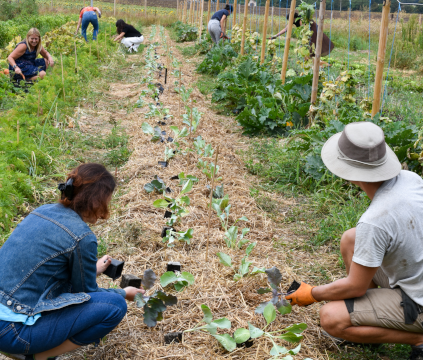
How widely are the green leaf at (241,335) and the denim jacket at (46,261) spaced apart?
0.87 meters

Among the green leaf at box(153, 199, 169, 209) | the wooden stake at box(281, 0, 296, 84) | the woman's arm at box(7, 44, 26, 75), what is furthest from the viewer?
the woman's arm at box(7, 44, 26, 75)

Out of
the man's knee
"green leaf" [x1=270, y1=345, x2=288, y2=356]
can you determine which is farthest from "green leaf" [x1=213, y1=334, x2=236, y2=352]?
the man's knee

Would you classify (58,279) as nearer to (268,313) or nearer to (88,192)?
(88,192)

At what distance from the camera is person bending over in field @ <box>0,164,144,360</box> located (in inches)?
81.5

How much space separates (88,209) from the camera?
2.27 meters

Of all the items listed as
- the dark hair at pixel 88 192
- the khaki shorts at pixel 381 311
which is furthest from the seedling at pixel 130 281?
the khaki shorts at pixel 381 311

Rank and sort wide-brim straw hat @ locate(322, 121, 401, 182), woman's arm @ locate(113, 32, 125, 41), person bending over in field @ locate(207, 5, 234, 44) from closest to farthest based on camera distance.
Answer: wide-brim straw hat @ locate(322, 121, 401, 182)
person bending over in field @ locate(207, 5, 234, 44)
woman's arm @ locate(113, 32, 125, 41)

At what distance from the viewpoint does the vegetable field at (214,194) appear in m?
2.60

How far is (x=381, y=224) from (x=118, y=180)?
3.31m

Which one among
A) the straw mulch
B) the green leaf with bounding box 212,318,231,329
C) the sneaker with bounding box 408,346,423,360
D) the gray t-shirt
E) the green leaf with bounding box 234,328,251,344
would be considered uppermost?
the gray t-shirt

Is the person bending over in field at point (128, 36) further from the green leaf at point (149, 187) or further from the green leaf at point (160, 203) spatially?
the green leaf at point (160, 203)

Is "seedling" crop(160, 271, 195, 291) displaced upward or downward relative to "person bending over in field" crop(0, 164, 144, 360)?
downward

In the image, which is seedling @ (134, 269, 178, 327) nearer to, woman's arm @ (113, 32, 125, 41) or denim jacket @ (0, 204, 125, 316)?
denim jacket @ (0, 204, 125, 316)

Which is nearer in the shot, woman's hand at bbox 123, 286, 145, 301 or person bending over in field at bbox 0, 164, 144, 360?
person bending over in field at bbox 0, 164, 144, 360
